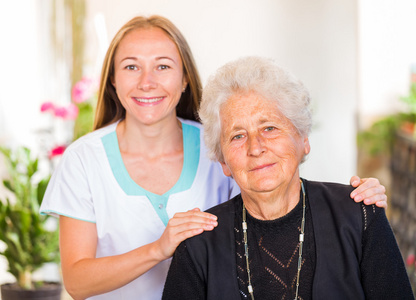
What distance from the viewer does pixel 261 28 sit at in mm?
5582

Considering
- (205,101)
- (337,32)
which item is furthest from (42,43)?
(205,101)

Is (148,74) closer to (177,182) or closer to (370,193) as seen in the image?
(177,182)

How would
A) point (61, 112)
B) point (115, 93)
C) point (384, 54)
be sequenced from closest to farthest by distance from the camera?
point (115, 93)
point (61, 112)
point (384, 54)

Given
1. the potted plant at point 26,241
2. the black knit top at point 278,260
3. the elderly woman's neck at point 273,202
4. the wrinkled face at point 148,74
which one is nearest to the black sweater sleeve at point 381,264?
the black knit top at point 278,260

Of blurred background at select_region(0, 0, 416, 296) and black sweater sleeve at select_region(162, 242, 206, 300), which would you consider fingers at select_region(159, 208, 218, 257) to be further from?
blurred background at select_region(0, 0, 416, 296)

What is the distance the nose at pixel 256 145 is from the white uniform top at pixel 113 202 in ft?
1.91

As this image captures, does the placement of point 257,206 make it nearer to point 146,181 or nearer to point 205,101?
point 205,101

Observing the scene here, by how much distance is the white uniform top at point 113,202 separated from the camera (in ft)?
7.51

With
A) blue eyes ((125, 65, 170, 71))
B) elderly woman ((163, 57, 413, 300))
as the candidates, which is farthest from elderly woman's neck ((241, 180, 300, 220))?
blue eyes ((125, 65, 170, 71))

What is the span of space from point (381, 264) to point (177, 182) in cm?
87

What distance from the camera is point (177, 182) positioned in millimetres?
2391

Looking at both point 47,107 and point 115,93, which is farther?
point 47,107

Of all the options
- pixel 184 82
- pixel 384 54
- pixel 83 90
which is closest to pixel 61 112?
pixel 83 90

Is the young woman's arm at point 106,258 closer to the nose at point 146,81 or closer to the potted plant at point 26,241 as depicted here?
the nose at point 146,81
